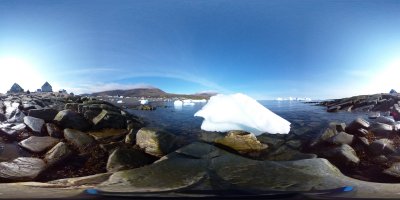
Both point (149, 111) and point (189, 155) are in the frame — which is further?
point (149, 111)

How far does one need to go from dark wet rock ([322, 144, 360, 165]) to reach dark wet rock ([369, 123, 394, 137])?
0.29 metres

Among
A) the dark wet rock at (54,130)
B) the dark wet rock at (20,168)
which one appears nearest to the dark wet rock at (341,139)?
the dark wet rock at (54,130)

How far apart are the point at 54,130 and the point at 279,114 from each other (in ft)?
7.60

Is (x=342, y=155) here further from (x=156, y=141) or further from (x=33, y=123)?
(x=33, y=123)

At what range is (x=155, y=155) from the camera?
2717mm

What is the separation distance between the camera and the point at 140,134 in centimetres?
277

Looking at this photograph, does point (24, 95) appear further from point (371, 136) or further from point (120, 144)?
point (371, 136)

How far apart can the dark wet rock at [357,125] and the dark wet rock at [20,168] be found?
10.2 ft

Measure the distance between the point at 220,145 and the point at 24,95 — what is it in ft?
6.51

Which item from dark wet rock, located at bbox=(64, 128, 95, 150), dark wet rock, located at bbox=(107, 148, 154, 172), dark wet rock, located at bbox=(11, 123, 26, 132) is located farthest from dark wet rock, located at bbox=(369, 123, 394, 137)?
dark wet rock, located at bbox=(11, 123, 26, 132)

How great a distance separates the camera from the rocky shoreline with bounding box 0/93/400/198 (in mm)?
2531

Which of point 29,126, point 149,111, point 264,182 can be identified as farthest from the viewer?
point 149,111

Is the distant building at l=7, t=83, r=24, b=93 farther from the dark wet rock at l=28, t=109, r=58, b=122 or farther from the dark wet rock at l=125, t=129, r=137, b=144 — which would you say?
the dark wet rock at l=125, t=129, r=137, b=144

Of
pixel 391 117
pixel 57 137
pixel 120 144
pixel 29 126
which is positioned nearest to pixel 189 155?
pixel 120 144
